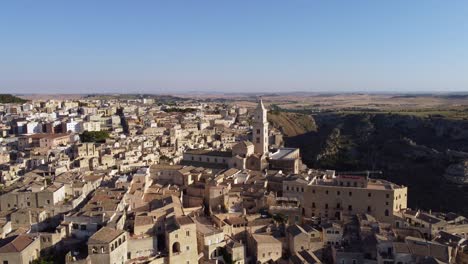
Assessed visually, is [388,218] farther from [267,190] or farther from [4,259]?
[4,259]

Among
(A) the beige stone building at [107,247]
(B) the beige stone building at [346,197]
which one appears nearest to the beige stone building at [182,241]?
(A) the beige stone building at [107,247]

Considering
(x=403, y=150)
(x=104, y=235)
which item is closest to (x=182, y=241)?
(x=104, y=235)

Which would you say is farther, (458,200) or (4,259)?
(458,200)

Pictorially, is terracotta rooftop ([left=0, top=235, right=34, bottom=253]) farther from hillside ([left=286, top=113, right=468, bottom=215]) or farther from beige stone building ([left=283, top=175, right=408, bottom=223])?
hillside ([left=286, top=113, right=468, bottom=215])

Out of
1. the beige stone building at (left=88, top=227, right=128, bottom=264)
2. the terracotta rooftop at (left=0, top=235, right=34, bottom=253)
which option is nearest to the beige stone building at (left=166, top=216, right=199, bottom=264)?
the beige stone building at (left=88, top=227, right=128, bottom=264)

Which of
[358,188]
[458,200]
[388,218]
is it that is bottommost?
[458,200]

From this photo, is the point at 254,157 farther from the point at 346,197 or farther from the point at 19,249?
the point at 19,249

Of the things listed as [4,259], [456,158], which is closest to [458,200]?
[456,158]
